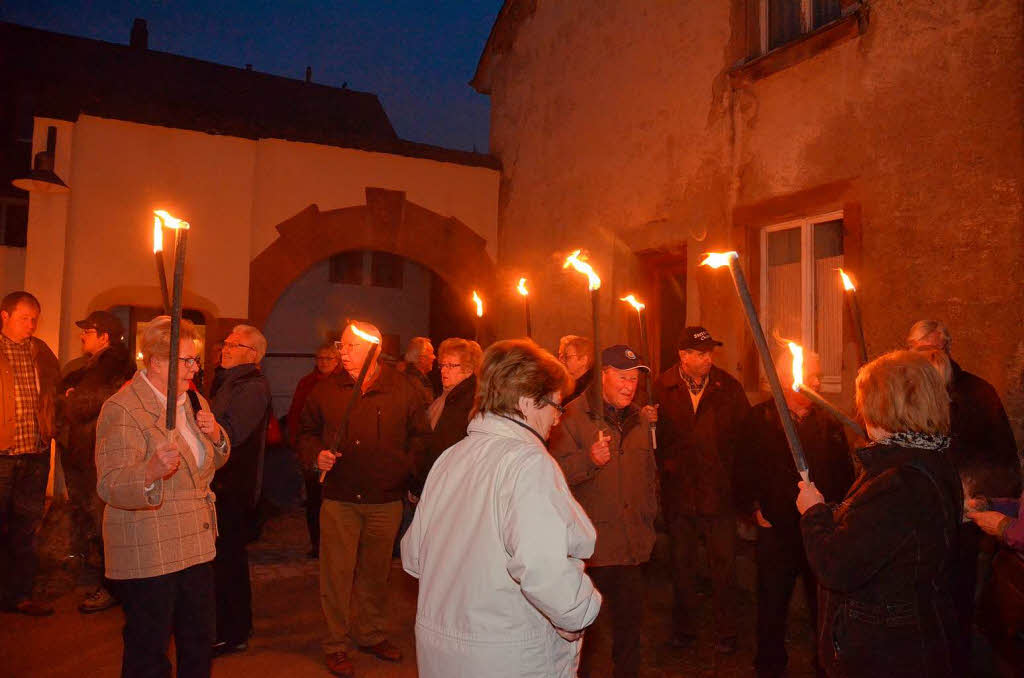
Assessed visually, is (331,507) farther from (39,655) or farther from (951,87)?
(951,87)

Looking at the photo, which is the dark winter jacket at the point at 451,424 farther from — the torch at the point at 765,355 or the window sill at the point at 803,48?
the window sill at the point at 803,48

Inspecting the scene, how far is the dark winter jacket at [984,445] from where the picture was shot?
13.7 ft

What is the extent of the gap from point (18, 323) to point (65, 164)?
3706 mm

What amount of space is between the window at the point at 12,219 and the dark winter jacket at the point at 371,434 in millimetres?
11953

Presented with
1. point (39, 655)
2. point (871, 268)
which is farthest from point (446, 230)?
point (39, 655)

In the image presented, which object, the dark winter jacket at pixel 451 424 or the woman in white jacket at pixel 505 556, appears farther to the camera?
the dark winter jacket at pixel 451 424

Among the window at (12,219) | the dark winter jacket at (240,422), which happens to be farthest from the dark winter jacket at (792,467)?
the window at (12,219)

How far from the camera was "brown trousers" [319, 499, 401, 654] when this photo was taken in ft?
15.7

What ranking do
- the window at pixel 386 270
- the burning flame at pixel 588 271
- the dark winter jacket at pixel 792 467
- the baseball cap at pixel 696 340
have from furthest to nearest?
the window at pixel 386 270
the baseball cap at pixel 696 340
the dark winter jacket at pixel 792 467
the burning flame at pixel 588 271

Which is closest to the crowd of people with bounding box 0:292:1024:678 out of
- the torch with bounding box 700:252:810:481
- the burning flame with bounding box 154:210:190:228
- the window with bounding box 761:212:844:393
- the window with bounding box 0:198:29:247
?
the torch with bounding box 700:252:810:481

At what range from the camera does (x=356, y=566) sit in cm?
507

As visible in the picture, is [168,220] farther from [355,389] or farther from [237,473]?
[237,473]

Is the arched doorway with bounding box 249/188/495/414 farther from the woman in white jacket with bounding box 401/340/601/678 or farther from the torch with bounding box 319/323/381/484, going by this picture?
the woman in white jacket with bounding box 401/340/601/678

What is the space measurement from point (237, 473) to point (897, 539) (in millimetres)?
3842
